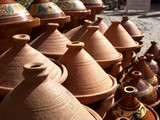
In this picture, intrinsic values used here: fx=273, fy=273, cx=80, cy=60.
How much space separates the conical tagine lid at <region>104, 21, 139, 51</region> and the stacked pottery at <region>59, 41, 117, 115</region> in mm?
807

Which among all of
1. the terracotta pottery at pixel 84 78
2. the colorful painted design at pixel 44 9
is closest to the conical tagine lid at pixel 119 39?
the colorful painted design at pixel 44 9

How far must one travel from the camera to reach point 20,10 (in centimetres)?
199

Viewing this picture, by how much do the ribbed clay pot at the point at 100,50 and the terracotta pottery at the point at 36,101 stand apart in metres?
1.03

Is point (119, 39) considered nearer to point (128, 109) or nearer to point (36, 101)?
point (128, 109)

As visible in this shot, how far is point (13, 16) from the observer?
Answer: 191 centimetres

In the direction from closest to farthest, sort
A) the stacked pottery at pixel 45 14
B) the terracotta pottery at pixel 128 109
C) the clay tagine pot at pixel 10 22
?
the terracotta pottery at pixel 128 109 → the clay tagine pot at pixel 10 22 → the stacked pottery at pixel 45 14

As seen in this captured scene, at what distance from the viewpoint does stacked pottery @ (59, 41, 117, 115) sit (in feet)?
5.26

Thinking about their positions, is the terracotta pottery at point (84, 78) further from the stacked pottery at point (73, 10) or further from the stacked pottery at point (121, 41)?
the stacked pottery at point (73, 10)

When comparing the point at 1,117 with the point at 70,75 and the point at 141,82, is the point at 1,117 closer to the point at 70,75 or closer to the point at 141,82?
the point at 70,75

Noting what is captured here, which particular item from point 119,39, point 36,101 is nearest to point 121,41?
point 119,39

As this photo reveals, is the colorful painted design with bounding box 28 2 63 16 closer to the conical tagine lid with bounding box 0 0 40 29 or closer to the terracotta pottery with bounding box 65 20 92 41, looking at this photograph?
the terracotta pottery with bounding box 65 20 92 41

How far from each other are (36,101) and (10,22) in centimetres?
102

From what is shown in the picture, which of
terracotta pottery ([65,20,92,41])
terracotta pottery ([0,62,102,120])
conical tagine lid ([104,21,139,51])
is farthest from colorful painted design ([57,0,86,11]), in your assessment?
terracotta pottery ([0,62,102,120])

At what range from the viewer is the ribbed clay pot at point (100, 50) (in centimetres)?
205
